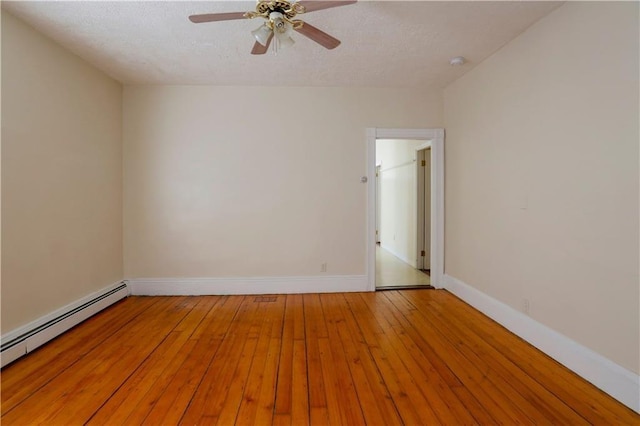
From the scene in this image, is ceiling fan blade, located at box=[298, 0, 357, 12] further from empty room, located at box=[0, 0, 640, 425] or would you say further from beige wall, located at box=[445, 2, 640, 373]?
beige wall, located at box=[445, 2, 640, 373]

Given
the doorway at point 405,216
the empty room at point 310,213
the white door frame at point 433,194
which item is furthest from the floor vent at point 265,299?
the doorway at point 405,216

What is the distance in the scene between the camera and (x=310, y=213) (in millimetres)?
3791

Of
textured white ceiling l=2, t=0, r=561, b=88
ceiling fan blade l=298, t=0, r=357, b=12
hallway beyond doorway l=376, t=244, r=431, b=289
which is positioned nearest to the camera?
ceiling fan blade l=298, t=0, r=357, b=12

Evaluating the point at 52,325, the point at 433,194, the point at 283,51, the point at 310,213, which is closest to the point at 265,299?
the point at 310,213

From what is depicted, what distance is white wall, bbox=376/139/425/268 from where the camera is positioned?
529 cm

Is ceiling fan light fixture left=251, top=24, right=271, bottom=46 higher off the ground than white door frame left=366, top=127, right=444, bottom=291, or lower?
higher

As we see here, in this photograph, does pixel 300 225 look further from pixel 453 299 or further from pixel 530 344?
pixel 530 344

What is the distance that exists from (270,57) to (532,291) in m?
3.27

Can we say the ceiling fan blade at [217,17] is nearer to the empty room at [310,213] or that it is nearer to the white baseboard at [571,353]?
the empty room at [310,213]

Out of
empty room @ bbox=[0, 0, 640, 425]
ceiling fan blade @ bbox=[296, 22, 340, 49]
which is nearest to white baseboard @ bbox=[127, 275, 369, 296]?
empty room @ bbox=[0, 0, 640, 425]

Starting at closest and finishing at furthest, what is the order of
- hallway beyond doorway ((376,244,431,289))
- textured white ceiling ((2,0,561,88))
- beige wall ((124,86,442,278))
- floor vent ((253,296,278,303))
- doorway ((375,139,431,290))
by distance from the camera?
textured white ceiling ((2,0,561,88)) → floor vent ((253,296,278,303)) → beige wall ((124,86,442,278)) → hallway beyond doorway ((376,244,431,289)) → doorway ((375,139,431,290))

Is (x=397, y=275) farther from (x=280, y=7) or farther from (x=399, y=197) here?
(x=280, y=7)

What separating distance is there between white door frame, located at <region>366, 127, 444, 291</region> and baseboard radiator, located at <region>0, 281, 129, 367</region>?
3154mm

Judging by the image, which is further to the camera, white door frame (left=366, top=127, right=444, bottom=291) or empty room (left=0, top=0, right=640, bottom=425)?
white door frame (left=366, top=127, right=444, bottom=291)
